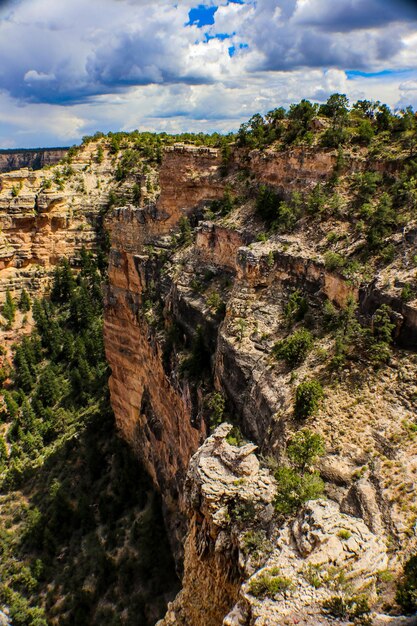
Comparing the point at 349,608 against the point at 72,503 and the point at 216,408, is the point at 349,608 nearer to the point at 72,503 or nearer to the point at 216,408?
the point at 216,408

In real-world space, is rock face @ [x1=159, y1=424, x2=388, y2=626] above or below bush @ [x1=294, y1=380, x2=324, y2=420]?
below

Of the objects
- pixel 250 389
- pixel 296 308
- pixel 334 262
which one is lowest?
pixel 250 389

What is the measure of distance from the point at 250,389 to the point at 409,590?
616 inches

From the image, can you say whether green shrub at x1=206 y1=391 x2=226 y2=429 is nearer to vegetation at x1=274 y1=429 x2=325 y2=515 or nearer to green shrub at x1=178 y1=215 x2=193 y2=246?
vegetation at x1=274 y1=429 x2=325 y2=515

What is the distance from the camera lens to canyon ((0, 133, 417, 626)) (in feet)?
51.6

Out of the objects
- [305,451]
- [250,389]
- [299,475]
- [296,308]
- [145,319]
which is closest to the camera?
[299,475]

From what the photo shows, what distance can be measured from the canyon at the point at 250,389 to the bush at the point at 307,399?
53cm

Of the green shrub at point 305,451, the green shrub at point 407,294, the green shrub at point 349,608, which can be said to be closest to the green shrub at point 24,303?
the green shrub at point 305,451

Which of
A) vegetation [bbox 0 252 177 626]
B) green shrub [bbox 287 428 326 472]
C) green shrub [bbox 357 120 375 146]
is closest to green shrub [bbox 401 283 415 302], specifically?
green shrub [bbox 287 428 326 472]

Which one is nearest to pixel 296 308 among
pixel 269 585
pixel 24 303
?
pixel 269 585

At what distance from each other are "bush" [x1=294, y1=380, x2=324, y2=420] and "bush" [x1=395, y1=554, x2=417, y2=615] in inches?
357

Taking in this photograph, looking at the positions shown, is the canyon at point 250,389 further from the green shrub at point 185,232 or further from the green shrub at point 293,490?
the green shrub at point 293,490

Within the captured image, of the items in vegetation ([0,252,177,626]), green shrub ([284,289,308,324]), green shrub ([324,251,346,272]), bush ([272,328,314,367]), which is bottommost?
vegetation ([0,252,177,626])

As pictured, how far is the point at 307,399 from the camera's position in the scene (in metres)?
23.6
